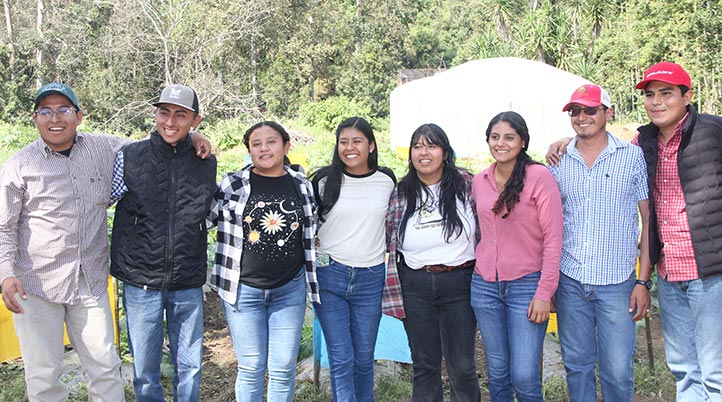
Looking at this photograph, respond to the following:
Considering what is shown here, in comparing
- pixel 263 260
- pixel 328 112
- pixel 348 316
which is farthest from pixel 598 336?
pixel 328 112

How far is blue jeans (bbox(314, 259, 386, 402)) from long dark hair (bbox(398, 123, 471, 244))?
0.33 meters

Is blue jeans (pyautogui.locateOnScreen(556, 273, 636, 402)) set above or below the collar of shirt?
below

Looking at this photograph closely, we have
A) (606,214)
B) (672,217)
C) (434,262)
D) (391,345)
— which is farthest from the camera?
(391,345)

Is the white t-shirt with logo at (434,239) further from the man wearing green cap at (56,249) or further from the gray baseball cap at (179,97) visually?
the man wearing green cap at (56,249)

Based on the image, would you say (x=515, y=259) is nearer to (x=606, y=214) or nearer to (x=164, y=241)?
(x=606, y=214)

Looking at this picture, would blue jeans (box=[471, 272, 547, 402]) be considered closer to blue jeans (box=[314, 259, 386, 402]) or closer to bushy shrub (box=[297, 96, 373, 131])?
blue jeans (box=[314, 259, 386, 402])

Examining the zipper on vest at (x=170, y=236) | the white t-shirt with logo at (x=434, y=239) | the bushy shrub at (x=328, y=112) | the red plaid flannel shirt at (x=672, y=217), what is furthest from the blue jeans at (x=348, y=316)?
the bushy shrub at (x=328, y=112)

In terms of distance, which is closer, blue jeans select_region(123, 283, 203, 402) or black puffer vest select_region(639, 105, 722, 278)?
black puffer vest select_region(639, 105, 722, 278)

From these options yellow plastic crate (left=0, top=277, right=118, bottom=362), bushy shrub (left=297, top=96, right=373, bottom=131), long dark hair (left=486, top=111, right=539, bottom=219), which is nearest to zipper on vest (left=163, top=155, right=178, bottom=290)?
yellow plastic crate (left=0, top=277, right=118, bottom=362)

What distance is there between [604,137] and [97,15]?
26.8m

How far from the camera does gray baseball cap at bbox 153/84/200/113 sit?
10.6ft

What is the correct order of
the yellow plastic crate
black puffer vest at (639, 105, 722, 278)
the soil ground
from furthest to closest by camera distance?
the soil ground → the yellow plastic crate → black puffer vest at (639, 105, 722, 278)

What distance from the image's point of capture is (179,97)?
128 inches

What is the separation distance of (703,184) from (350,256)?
1813mm
